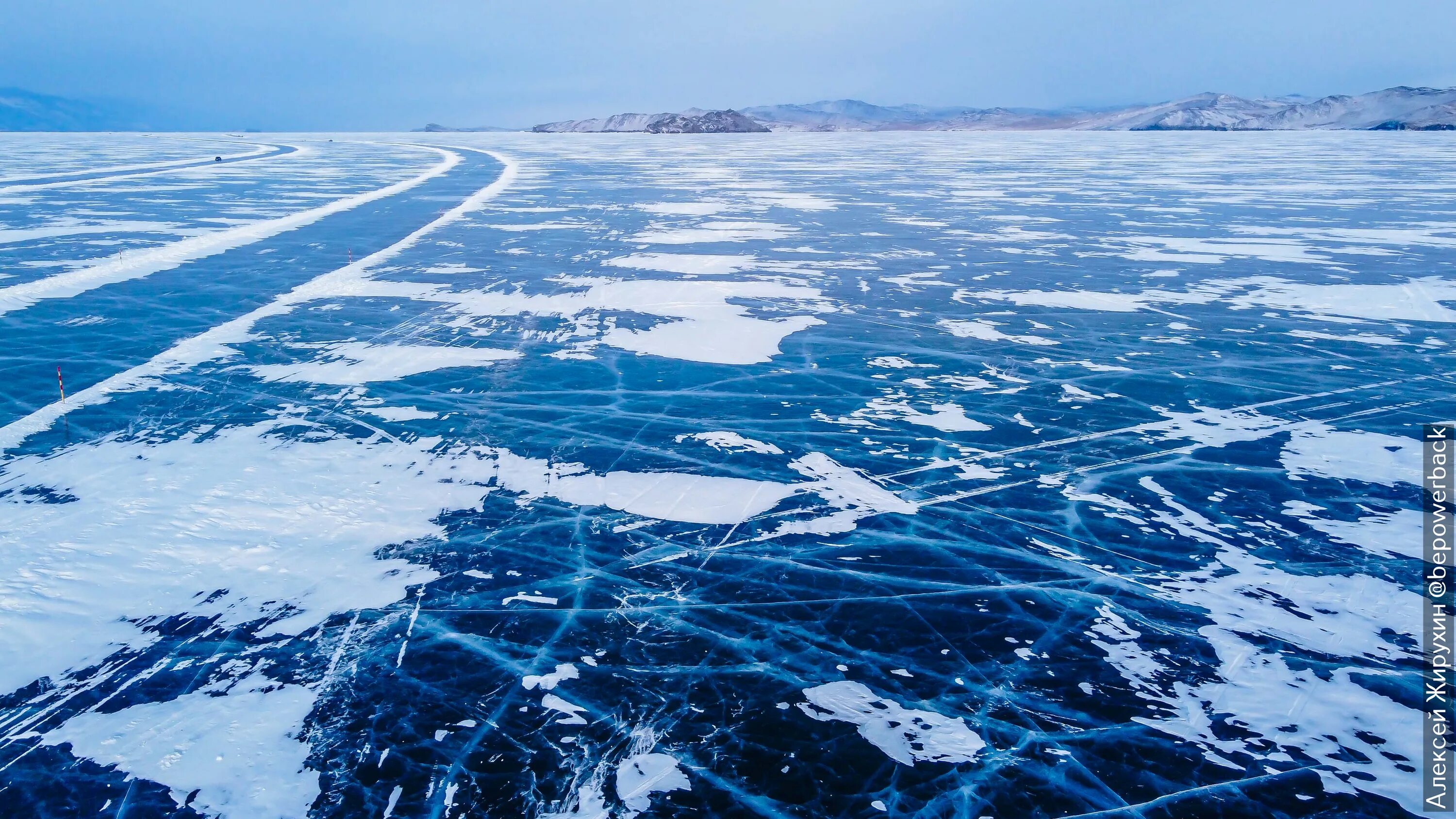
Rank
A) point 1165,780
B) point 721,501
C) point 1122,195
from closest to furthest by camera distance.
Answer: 1. point 1165,780
2. point 721,501
3. point 1122,195

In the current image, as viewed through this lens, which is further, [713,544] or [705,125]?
[705,125]

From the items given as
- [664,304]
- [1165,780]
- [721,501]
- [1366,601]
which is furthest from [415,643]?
[664,304]

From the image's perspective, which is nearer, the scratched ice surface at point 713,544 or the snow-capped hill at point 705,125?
the scratched ice surface at point 713,544

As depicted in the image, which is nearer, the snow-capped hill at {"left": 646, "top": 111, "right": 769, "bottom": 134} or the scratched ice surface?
the scratched ice surface

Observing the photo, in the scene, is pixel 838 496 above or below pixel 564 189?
below

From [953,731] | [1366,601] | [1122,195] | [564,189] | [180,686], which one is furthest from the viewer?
[564,189]

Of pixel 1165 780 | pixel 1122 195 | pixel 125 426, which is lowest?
pixel 1165 780

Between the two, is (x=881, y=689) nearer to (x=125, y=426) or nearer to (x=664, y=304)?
(x=125, y=426)

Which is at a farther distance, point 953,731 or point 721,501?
point 721,501
